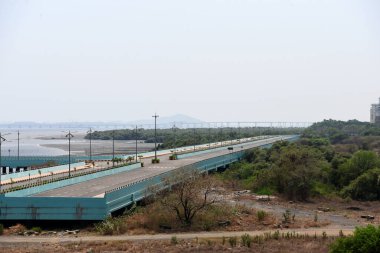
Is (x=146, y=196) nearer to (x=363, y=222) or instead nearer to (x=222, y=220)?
(x=222, y=220)

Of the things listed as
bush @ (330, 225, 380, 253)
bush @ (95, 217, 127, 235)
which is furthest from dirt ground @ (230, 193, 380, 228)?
bush @ (95, 217, 127, 235)

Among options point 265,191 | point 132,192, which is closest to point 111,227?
point 132,192

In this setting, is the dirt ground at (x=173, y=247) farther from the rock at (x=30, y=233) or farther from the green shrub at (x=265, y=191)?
the green shrub at (x=265, y=191)

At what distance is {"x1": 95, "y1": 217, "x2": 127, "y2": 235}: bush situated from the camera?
31.8 metres

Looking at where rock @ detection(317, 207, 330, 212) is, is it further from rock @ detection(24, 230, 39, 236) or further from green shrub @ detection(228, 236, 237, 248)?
rock @ detection(24, 230, 39, 236)

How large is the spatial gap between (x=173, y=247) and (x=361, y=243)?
1027 centimetres

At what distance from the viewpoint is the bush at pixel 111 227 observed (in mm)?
31750

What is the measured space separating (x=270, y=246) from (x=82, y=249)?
1060cm

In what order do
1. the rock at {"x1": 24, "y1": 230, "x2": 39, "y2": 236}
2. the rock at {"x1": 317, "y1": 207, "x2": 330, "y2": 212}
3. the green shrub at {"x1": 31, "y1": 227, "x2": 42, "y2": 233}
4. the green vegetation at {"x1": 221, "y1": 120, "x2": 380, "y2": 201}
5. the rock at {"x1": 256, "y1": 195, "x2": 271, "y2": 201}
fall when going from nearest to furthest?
the rock at {"x1": 24, "y1": 230, "x2": 39, "y2": 236}
the green shrub at {"x1": 31, "y1": 227, "x2": 42, "y2": 233}
the rock at {"x1": 317, "y1": 207, "x2": 330, "y2": 212}
the rock at {"x1": 256, "y1": 195, "x2": 271, "y2": 201}
the green vegetation at {"x1": 221, "y1": 120, "x2": 380, "y2": 201}

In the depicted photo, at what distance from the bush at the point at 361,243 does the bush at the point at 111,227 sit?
1344cm

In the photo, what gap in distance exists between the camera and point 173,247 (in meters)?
29.0

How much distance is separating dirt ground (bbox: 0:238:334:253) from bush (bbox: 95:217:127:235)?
248 cm

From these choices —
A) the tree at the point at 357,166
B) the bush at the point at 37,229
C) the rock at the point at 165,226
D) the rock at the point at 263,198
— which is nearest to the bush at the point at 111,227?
the rock at the point at 165,226

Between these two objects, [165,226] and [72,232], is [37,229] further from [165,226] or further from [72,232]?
[165,226]
